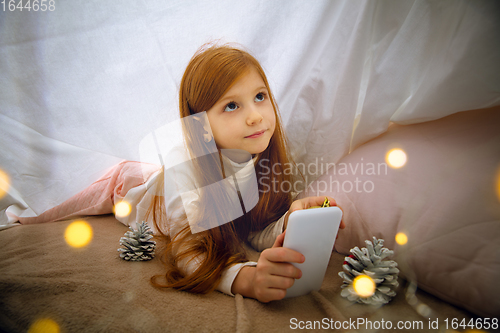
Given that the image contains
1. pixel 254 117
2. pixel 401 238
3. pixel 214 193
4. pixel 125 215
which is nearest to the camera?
pixel 401 238

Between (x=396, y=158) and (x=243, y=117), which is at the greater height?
(x=243, y=117)

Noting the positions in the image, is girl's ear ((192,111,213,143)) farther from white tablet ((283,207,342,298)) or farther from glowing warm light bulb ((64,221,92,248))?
glowing warm light bulb ((64,221,92,248))

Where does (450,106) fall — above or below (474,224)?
above

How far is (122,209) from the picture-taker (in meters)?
1.00

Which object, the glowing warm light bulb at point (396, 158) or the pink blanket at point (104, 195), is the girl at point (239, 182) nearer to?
the glowing warm light bulb at point (396, 158)

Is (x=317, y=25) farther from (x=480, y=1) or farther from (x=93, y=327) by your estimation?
(x=93, y=327)

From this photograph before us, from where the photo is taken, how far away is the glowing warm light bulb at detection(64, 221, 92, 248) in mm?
777

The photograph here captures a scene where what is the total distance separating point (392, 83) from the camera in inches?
26.4

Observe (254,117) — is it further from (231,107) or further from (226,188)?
(226,188)

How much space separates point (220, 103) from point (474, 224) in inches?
22.0

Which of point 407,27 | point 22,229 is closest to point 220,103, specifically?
point 407,27

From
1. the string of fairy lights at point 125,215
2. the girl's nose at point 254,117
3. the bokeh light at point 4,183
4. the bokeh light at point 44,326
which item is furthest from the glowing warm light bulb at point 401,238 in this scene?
the bokeh light at point 4,183

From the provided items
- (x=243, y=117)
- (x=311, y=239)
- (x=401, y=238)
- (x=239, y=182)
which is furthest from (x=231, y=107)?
(x=401, y=238)

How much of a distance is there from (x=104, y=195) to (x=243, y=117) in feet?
2.38
